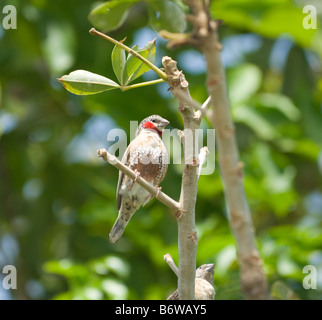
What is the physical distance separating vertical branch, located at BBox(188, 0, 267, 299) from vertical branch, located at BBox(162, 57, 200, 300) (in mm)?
480

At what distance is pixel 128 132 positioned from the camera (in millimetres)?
4855

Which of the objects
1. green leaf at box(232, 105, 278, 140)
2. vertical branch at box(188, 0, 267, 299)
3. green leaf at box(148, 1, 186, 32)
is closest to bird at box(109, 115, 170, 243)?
green leaf at box(148, 1, 186, 32)

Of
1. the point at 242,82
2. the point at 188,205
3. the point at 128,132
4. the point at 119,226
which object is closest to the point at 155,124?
the point at 119,226

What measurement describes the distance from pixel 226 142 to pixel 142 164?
1.46m

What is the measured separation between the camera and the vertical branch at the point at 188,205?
5.11 ft

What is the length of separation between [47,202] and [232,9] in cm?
243

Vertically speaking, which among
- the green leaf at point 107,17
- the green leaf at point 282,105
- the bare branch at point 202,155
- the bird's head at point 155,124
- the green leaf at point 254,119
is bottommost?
the bare branch at point 202,155

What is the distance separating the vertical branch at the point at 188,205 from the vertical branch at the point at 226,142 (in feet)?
1.58

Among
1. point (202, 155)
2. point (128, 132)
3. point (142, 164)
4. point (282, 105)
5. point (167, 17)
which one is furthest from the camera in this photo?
point (282, 105)

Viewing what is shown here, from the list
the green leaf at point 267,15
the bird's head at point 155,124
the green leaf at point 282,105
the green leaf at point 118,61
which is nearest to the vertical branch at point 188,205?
the green leaf at point 118,61

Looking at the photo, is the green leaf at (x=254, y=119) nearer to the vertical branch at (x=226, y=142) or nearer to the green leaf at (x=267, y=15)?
the green leaf at (x=267, y=15)

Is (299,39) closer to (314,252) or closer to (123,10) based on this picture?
(314,252)

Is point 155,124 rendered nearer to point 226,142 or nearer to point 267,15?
point 226,142

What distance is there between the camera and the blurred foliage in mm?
4645
